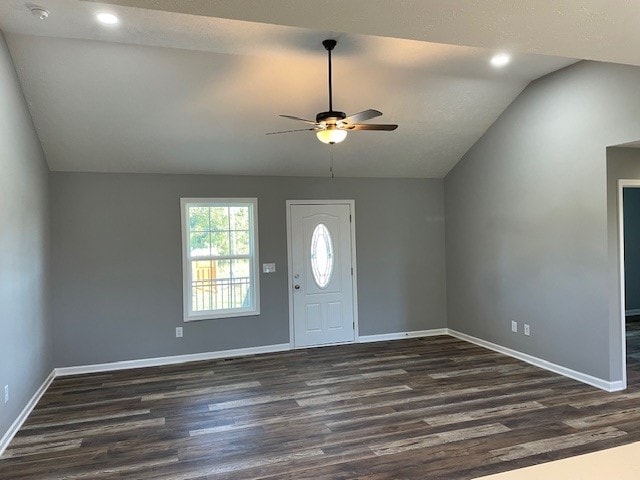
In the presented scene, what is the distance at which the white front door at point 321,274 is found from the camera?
6359 millimetres

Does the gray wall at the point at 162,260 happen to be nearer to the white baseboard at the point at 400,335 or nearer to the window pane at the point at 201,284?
the white baseboard at the point at 400,335

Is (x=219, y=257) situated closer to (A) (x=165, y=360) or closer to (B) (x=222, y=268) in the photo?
(B) (x=222, y=268)

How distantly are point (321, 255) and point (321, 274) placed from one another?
27 centimetres

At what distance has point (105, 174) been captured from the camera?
18.2ft

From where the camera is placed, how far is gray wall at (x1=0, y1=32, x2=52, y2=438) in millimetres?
3664

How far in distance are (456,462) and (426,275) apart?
3.99 metres

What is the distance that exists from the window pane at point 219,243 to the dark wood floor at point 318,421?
Result: 1457 millimetres

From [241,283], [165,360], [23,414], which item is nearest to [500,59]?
[241,283]

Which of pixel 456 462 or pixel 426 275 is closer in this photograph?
pixel 456 462

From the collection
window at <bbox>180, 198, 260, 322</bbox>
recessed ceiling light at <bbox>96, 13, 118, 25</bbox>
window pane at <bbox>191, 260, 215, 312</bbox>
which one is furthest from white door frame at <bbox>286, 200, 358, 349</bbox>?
recessed ceiling light at <bbox>96, 13, 118, 25</bbox>

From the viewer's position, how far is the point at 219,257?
19.9ft

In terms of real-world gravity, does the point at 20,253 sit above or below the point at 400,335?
above

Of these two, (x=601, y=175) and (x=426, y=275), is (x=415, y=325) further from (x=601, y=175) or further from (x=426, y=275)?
(x=601, y=175)

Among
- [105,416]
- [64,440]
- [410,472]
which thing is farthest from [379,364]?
[64,440]
